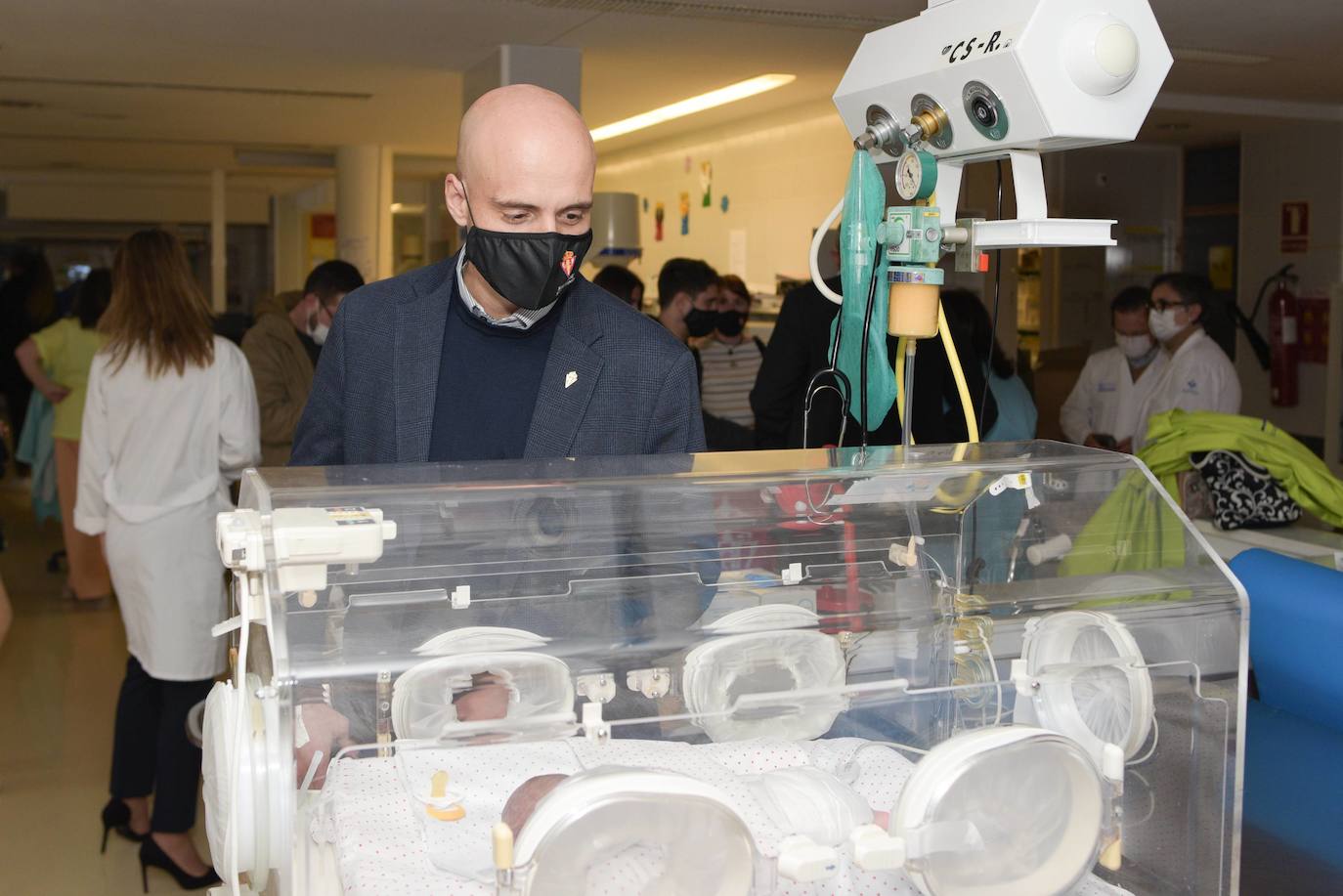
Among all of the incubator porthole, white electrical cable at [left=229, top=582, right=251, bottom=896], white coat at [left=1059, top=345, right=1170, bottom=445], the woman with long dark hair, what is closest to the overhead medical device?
the incubator porthole

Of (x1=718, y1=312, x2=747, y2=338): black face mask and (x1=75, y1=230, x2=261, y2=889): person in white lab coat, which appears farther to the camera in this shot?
(x1=718, y1=312, x2=747, y2=338): black face mask

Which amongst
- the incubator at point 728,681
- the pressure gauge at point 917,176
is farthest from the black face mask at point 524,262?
the pressure gauge at point 917,176

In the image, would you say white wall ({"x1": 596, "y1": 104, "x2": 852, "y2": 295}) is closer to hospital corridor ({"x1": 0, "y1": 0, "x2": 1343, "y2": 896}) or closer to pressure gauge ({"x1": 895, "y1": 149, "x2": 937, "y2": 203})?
hospital corridor ({"x1": 0, "y1": 0, "x2": 1343, "y2": 896})

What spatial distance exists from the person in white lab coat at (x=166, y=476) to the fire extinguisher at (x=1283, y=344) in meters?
6.24

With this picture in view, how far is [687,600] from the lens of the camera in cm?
128

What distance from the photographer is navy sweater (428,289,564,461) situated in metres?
1.68

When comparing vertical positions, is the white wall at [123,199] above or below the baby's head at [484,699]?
above

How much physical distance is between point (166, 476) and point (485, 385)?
1560 millimetres

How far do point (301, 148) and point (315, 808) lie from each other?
354 inches

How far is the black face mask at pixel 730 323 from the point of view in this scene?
4480 mm

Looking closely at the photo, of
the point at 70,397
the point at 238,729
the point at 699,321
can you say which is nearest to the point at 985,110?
the point at 238,729

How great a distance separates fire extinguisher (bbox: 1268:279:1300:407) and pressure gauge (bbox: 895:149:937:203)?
644 centimetres

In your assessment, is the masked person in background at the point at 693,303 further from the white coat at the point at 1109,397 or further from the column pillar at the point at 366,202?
the column pillar at the point at 366,202

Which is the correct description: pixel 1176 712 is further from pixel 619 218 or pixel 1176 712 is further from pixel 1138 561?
pixel 619 218
